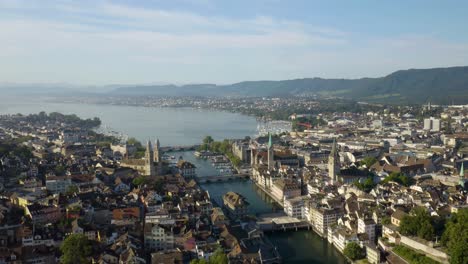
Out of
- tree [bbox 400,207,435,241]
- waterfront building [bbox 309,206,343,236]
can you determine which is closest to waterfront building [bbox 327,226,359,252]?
waterfront building [bbox 309,206,343,236]

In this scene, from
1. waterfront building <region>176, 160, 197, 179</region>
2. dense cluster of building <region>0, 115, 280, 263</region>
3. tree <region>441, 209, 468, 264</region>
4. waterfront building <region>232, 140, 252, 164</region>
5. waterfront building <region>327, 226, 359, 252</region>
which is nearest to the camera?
tree <region>441, 209, 468, 264</region>

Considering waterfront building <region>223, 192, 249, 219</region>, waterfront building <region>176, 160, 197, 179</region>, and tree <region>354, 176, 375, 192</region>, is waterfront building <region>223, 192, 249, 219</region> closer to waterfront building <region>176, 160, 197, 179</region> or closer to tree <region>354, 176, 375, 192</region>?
tree <region>354, 176, 375, 192</region>

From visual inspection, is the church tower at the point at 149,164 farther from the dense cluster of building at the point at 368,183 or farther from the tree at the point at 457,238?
the tree at the point at 457,238

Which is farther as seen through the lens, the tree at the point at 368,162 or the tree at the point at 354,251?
the tree at the point at 368,162

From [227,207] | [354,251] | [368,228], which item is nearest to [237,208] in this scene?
[227,207]

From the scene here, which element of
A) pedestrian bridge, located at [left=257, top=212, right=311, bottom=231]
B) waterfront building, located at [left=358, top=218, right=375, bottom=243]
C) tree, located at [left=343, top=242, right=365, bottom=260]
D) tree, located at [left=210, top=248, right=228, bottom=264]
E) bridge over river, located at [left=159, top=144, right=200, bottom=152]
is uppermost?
tree, located at [left=210, top=248, right=228, bottom=264]

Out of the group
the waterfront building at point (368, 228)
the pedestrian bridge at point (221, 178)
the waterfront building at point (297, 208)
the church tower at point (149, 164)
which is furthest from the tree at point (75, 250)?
the pedestrian bridge at point (221, 178)

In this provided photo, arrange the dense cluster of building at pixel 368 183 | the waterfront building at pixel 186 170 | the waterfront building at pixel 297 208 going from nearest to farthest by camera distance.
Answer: the dense cluster of building at pixel 368 183
the waterfront building at pixel 297 208
the waterfront building at pixel 186 170
